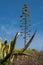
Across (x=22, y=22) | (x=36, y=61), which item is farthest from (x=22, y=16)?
(x=36, y=61)

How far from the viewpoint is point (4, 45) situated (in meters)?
6.12

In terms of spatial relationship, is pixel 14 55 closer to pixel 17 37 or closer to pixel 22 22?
pixel 17 37

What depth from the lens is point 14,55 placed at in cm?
607

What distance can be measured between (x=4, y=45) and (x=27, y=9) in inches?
1925

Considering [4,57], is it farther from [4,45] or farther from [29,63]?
[29,63]

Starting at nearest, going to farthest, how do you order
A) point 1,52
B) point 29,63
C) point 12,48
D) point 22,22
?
point 12,48
point 1,52
point 29,63
point 22,22

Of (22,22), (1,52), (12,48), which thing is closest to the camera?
(12,48)

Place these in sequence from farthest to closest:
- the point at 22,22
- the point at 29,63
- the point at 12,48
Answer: the point at 22,22 < the point at 29,63 < the point at 12,48

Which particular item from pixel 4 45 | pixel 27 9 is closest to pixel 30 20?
pixel 27 9

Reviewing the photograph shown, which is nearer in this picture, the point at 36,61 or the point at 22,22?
the point at 36,61

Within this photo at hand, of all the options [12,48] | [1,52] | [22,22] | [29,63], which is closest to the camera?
[12,48]

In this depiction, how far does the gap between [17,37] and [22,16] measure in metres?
47.8

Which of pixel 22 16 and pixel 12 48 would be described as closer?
pixel 12 48

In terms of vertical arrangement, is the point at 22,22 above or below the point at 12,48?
above
